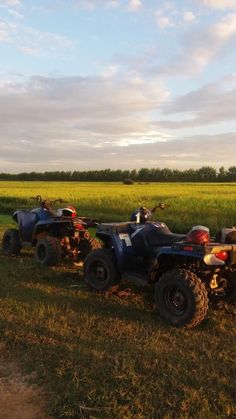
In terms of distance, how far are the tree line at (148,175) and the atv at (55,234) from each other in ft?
234

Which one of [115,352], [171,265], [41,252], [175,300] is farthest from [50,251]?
[115,352]

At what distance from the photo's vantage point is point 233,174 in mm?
80625

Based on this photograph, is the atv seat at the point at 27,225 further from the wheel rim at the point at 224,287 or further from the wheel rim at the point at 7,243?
the wheel rim at the point at 224,287

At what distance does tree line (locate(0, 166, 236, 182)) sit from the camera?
80625mm

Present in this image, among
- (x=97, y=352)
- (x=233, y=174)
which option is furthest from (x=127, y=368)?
(x=233, y=174)

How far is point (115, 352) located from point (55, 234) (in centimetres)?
505

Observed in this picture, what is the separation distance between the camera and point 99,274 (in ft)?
22.7

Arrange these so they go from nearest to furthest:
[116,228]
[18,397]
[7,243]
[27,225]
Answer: [18,397] < [116,228] < [27,225] < [7,243]

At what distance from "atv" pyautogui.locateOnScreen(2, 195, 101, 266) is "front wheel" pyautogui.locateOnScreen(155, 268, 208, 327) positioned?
11.0ft

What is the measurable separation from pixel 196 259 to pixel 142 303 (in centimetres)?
111

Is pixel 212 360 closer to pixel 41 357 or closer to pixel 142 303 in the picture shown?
pixel 41 357

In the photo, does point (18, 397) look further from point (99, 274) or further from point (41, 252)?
point (41, 252)

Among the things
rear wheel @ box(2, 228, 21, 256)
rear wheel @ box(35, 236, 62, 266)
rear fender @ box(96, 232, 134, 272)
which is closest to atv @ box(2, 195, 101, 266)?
rear wheel @ box(35, 236, 62, 266)

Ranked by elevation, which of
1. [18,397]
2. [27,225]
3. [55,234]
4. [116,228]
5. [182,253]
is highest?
[116,228]
